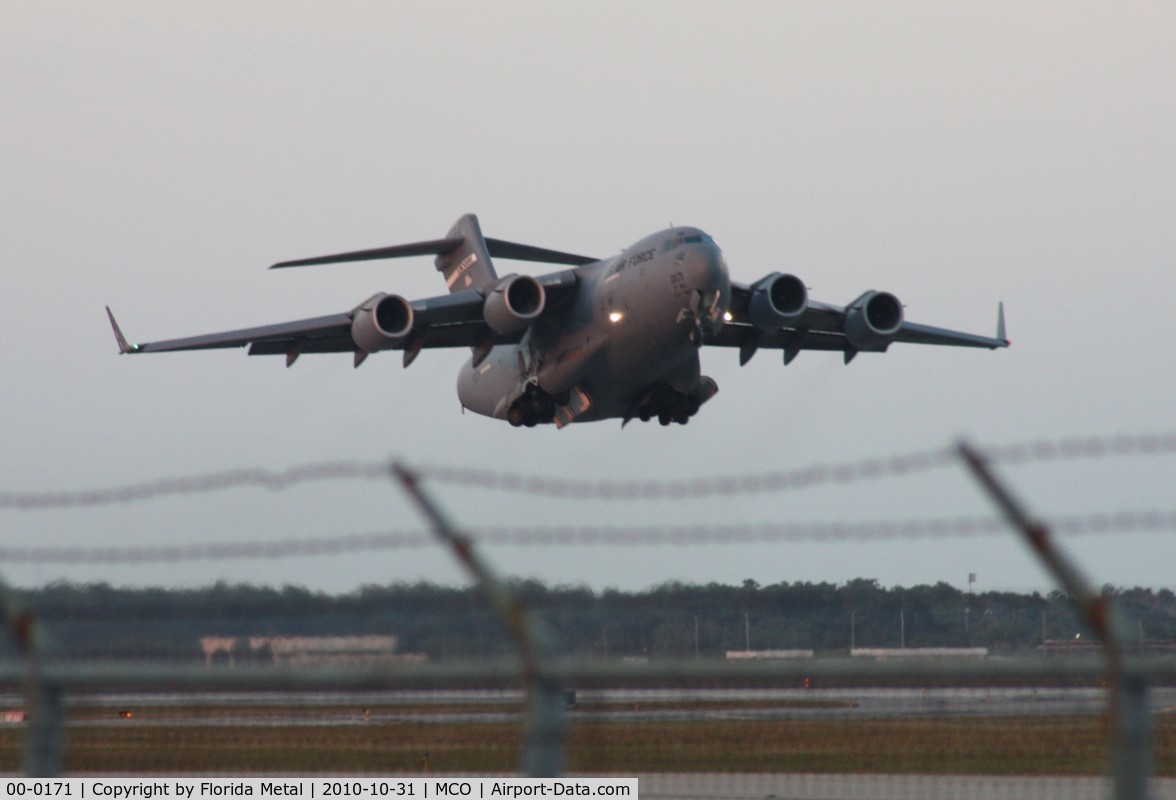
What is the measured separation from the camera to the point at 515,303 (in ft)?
91.6

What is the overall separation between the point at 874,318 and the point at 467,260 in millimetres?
11430

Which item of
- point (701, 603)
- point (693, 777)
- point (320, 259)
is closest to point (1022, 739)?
point (701, 603)

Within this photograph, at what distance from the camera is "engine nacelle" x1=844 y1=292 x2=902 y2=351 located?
95.5 ft

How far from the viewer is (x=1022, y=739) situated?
436 cm

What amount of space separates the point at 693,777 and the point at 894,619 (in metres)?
1.21

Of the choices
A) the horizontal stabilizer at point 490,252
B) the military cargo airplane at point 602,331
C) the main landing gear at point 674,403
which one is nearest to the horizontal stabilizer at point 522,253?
the horizontal stabilizer at point 490,252

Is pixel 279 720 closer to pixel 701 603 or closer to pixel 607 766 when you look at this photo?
pixel 607 766

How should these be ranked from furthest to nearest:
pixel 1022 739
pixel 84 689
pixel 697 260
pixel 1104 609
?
pixel 697 260, pixel 84 689, pixel 1022 739, pixel 1104 609

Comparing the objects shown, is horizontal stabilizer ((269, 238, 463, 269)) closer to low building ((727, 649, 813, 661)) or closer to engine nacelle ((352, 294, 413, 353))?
engine nacelle ((352, 294, 413, 353))
